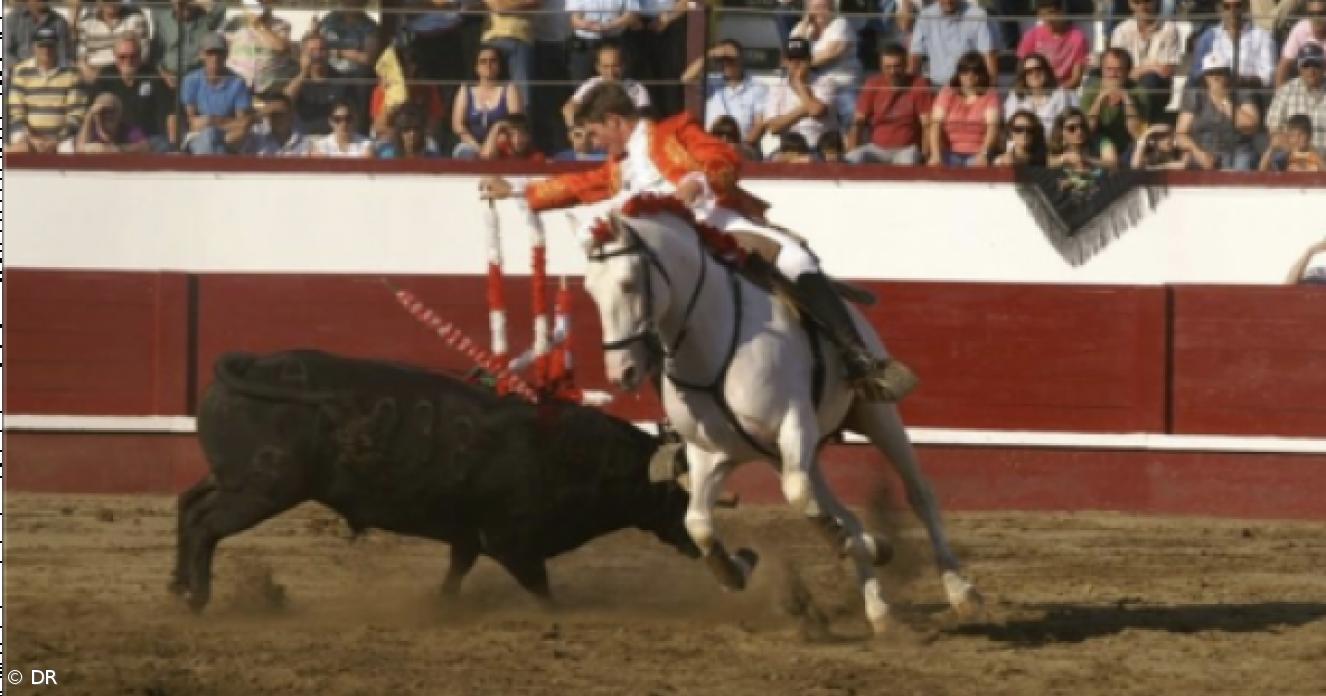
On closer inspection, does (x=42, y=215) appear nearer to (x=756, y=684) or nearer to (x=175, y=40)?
(x=175, y=40)

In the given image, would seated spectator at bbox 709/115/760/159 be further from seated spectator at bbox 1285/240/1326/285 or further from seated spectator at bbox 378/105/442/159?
seated spectator at bbox 1285/240/1326/285

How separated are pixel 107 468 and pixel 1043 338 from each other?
4.29 meters

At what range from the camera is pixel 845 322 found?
743cm

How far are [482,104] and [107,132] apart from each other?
5.92ft

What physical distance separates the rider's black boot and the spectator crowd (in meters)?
4.42

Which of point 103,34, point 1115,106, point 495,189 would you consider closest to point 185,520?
point 495,189

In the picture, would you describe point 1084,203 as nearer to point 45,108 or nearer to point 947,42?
point 947,42

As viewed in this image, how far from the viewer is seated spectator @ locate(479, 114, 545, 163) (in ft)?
39.9

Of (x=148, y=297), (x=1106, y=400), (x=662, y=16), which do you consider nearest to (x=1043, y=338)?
(x=1106, y=400)

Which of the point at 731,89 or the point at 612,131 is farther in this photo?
the point at 731,89

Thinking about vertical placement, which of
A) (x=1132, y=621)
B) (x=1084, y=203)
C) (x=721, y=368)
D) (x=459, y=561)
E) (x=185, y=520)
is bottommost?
(x=1132, y=621)

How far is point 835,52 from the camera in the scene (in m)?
12.1

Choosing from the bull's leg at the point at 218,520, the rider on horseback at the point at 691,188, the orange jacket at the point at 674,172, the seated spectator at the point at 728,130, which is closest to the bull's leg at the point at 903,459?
the rider on horseback at the point at 691,188

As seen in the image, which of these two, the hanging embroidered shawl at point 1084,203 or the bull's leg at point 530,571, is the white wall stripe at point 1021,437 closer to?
the hanging embroidered shawl at point 1084,203
